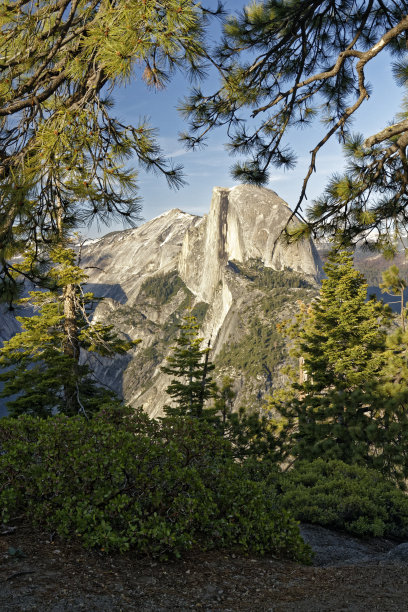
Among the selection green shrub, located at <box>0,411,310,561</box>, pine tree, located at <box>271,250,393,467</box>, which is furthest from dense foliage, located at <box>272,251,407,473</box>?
green shrub, located at <box>0,411,310,561</box>

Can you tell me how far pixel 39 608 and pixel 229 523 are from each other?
6.98 feet

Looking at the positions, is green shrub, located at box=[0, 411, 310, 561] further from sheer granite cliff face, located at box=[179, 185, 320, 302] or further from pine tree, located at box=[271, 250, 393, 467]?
sheer granite cliff face, located at box=[179, 185, 320, 302]

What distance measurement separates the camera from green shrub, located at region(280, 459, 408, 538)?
7457mm

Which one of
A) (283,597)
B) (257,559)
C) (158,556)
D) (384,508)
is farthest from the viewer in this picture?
(384,508)

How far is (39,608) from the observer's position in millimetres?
3045

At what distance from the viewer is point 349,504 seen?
7.58 m

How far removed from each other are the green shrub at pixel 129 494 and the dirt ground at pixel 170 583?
16 centimetres

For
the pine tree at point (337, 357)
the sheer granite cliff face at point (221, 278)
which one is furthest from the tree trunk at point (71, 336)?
the sheer granite cliff face at point (221, 278)

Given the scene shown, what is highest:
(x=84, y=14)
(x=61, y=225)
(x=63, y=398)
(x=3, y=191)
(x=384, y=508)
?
(x=84, y=14)

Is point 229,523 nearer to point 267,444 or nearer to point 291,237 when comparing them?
point 291,237

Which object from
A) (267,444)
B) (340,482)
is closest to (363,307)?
(267,444)

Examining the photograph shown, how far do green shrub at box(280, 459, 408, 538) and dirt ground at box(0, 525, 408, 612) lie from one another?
3020 millimetres

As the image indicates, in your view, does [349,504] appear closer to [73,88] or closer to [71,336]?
[73,88]

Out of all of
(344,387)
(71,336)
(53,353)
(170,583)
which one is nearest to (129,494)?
(170,583)
